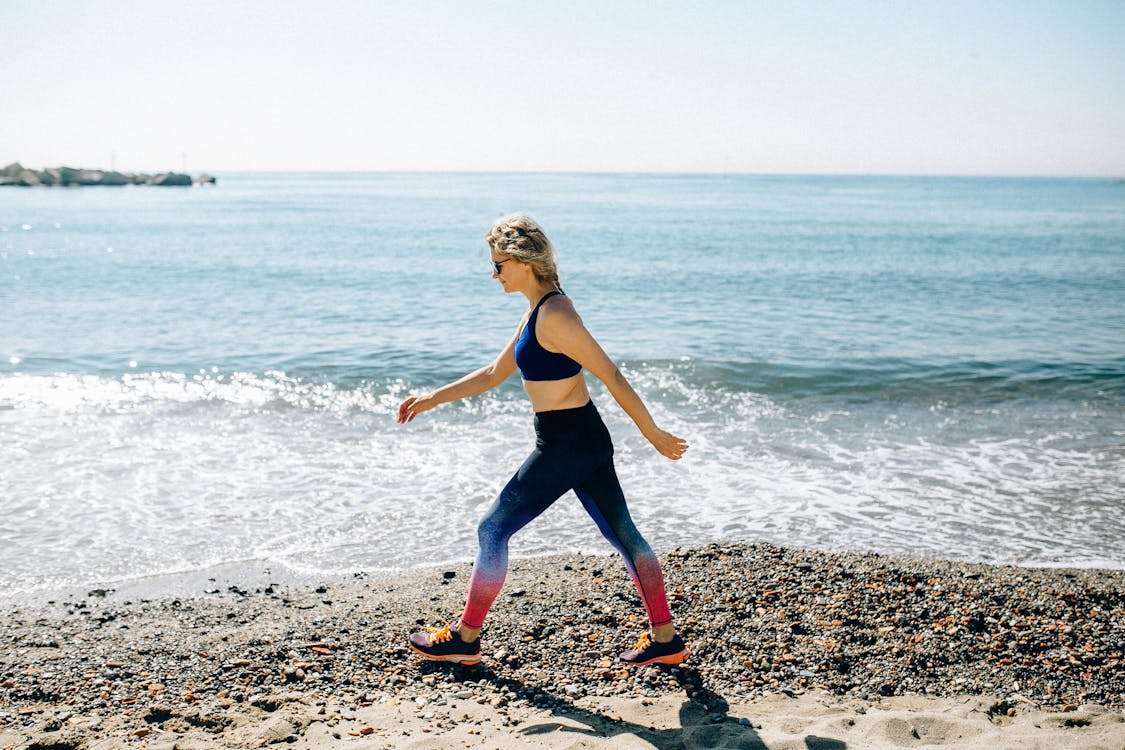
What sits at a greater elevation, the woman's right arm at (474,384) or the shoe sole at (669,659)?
the woman's right arm at (474,384)

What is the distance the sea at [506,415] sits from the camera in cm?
745

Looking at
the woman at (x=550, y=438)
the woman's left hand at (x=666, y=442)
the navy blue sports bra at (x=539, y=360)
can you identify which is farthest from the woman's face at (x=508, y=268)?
the woman's left hand at (x=666, y=442)

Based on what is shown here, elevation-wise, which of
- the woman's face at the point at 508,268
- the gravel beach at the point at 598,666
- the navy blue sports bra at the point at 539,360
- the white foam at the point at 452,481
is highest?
the woman's face at the point at 508,268

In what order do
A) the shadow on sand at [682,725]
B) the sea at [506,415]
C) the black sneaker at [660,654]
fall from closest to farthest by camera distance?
the shadow on sand at [682,725] → the black sneaker at [660,654] → the sea at [506,415]

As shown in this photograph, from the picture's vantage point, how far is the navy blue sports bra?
4176 millimetres

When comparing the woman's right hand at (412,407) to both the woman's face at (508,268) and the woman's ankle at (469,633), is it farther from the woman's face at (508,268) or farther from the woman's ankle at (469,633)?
the woman's ankle at (469,633)

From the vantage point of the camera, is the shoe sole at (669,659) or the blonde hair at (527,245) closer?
the blonde hair at (527,245)

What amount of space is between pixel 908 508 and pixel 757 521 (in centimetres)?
150

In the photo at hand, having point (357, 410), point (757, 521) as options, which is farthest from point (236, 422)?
point (757, 521)

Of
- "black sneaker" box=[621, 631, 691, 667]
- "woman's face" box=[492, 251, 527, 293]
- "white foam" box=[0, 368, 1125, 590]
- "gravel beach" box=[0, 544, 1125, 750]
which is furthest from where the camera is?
"white foam" box=[0, 368, 1125, 590]

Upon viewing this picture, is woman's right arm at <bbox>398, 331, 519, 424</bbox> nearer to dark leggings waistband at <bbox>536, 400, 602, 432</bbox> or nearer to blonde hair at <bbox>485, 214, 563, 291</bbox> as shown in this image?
dark leggings waistband at <bbox>536, 400, 602, 432</bbox>

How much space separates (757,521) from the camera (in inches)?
306

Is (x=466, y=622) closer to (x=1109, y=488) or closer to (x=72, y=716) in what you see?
(x=72, y=716)

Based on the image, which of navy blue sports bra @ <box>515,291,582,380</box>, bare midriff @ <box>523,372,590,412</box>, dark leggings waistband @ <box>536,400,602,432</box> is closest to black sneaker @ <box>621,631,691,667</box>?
dark leggings waistband @ <box>536,400,602,432</box>
